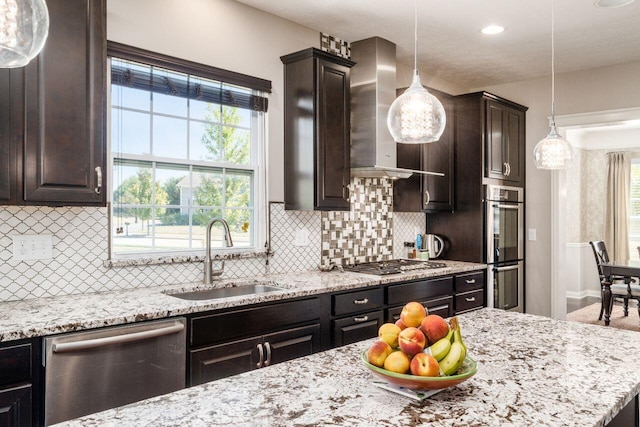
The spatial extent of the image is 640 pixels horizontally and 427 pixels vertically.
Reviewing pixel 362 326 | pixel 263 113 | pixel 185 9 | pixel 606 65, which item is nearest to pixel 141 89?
pixel 185 9

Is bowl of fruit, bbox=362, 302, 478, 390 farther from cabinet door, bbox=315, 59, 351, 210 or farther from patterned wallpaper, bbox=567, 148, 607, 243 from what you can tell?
patterned wallpaper, bbox=567, 148, 607, 243

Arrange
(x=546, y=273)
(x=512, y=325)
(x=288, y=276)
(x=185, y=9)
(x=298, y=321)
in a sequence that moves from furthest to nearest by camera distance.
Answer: (x=546, y=273) < (x=288, y=276) < (x=185, y=9) < (x=298, y=321) < (x=512, y=325)

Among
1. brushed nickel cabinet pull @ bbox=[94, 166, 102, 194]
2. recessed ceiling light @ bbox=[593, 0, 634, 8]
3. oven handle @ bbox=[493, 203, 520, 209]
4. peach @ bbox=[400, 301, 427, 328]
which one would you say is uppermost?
recessed ceiling light @ bbox=[593, 0, 634, 8]

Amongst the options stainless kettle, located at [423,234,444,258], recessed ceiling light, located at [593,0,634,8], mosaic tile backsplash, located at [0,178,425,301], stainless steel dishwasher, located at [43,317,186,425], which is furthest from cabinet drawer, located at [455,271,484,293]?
stainless steel dishwasher, located at [43,317,186,425]

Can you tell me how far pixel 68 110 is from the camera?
2.17 metres

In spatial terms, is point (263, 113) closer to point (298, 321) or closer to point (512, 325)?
point (298, 321)

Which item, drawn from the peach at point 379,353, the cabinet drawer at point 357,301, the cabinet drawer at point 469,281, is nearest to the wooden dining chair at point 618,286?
the cabinet drawer at point 469,281

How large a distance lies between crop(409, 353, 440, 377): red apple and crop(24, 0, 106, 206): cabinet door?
1.75 meters

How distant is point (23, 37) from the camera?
1.16 metres

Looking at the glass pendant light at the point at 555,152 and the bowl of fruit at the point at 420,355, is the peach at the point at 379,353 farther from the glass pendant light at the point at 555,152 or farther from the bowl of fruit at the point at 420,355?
the glass pendant light at the point at 555,152

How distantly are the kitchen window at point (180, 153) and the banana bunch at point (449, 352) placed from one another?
6.78 feet

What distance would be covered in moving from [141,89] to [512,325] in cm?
237

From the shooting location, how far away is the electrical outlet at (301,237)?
3621 mm

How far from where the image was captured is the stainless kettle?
15.5 ft
